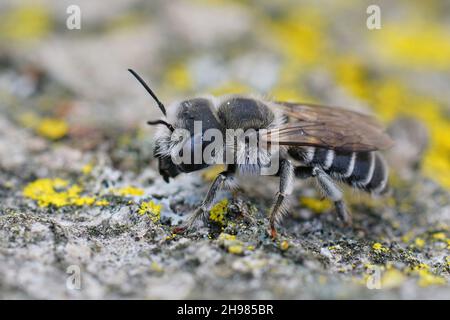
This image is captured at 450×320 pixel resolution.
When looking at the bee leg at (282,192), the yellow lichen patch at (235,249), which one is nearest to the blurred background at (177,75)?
the bee leg at (282,192)

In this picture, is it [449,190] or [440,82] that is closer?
[449,190]

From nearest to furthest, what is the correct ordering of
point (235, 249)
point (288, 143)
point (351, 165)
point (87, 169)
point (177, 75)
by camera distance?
point (235, 249)
point (288, 143)
point (351, 165)
point (87, 169)
point (177, 75)

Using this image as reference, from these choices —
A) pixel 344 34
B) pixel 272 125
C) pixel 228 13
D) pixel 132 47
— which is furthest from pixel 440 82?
pixel 132 47

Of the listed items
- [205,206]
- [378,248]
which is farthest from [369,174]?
[205,206]

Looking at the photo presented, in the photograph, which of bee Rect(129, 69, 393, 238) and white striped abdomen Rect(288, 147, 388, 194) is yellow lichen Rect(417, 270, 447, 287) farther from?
Answer: white striped abdomen Rect(288, 147, 388, 194)

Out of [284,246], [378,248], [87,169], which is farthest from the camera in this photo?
[87,169]

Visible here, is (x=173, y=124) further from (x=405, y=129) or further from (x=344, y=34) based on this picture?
(x=344, y=34)

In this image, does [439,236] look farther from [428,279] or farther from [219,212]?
[219,212]
